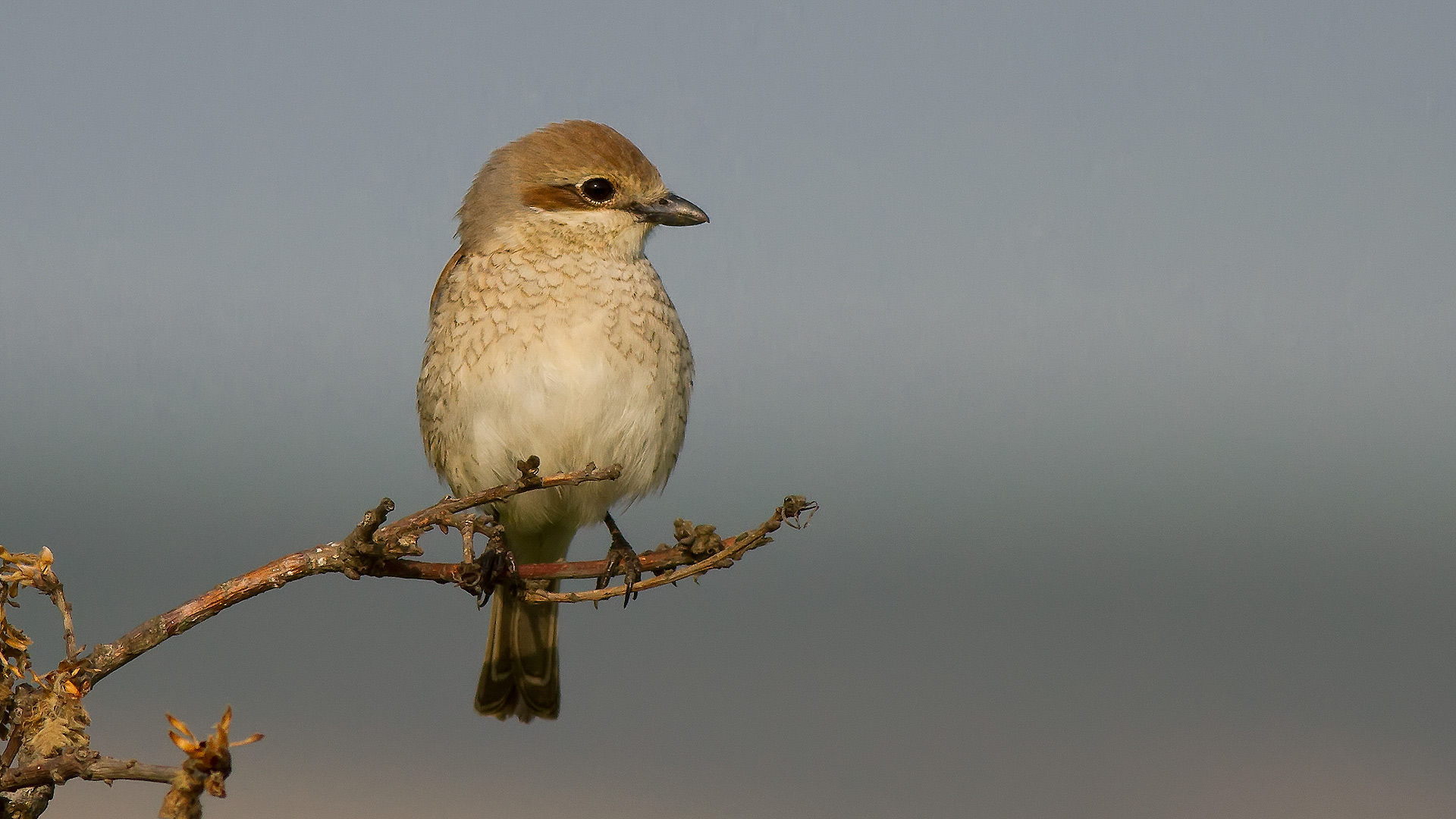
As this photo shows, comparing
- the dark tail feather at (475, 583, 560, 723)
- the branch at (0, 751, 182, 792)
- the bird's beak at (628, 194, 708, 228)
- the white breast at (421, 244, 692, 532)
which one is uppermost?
the bird's beak at (628, 194, 708, 228)

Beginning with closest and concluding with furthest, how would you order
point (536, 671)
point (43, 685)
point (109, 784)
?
1. point (109, 784)
2. point (43, 685)
3. point (536, 671)

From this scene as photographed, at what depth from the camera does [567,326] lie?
11.7ft

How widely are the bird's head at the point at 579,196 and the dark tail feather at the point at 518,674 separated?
122cm

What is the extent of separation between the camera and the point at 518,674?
13.7 ft

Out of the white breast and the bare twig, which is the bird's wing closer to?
the white breast

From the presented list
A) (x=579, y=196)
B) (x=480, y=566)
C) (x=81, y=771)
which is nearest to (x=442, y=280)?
(x=579, y=196)

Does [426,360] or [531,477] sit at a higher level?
[426,360]

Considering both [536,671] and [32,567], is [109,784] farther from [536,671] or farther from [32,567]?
[536,671]

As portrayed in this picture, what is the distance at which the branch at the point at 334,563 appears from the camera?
5.97 ft

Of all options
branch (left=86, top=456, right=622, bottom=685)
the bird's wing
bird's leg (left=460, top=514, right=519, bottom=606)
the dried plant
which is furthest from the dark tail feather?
branch (left=86, top=456, right=622, bottom=685)

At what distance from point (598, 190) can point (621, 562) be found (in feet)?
5.93

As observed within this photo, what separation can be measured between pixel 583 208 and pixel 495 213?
0.29m

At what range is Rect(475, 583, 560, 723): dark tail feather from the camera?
416cm

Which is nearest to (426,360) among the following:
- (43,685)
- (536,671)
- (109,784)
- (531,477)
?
(536,671)
